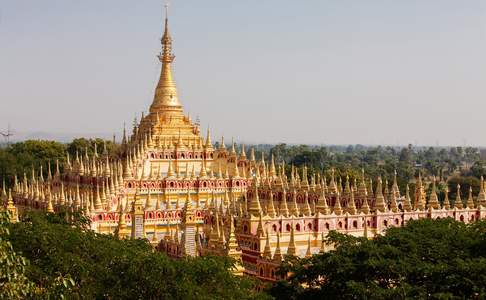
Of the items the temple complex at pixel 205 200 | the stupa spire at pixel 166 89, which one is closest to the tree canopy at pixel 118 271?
the temple complex at pixel 205 200

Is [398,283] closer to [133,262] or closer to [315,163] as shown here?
[133,262]

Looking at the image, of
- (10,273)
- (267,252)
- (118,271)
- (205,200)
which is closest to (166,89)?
(205,200)

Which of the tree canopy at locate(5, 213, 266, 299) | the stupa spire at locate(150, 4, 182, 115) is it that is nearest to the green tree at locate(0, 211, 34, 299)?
the tree canopy at locate(5, 213, 266, 299)

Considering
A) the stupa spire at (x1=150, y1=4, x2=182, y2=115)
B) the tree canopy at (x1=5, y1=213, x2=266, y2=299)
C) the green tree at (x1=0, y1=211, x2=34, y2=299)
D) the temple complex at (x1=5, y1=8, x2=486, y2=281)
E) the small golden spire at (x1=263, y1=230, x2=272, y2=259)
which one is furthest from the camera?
the stupa spire at (x1=150, y1=4, x2=182, y2=115)

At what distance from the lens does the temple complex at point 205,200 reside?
3356 centimetres

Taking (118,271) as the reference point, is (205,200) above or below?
above

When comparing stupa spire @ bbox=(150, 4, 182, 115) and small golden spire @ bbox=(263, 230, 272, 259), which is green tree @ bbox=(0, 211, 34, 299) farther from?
stupa spire @ bbox=(150, 4, 182, 115)

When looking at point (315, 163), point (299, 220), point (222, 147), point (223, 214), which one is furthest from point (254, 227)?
point (315, 163)

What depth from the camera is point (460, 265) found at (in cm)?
2208

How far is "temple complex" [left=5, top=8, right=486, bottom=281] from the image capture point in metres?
33.6

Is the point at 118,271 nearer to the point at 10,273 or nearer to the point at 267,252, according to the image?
the point at 10,273

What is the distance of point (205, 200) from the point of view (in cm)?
4597

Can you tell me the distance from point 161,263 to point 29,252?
468cm

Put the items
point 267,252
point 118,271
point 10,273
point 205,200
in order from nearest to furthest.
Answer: point 10,273 < point 118,271 < point 267,252 < point 205,200
